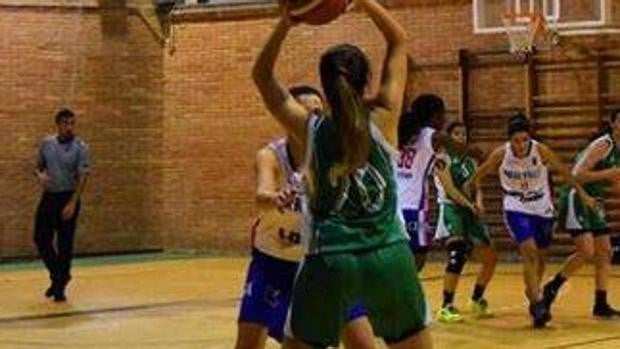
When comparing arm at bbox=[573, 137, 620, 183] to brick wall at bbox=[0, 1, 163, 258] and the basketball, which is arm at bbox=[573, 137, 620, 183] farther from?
brick wall at bbox=[0, 1, 163, 258]

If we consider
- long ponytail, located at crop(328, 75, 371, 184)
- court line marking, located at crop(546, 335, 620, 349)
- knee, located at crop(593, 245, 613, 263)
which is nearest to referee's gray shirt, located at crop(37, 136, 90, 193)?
knee, located at crop(593, 245, 613, 263)

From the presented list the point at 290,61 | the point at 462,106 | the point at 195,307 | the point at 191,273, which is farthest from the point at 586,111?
the point at 195,307

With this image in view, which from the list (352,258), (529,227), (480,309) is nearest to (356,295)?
(352,258)

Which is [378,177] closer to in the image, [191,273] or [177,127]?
[191,273]

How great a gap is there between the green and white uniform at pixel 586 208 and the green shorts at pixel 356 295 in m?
6.09

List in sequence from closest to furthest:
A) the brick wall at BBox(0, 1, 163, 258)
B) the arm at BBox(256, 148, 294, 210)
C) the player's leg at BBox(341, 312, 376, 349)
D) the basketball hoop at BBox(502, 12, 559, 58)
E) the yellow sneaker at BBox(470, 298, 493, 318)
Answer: the player's leg at BBox(341, 312, 376, 349), the arm at BBox(256, 148, 294, 210), the yellow sneaker at BBox(470, 298, 493, 318), the basketball hoop at BBox(502, 12, 559, 58), the brick wall at BBox(0, 1, 163, 258)

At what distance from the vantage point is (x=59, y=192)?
12711 millimetres

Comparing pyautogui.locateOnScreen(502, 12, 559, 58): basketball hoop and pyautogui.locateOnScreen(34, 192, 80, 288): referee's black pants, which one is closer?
pyautogui.locateOnScreen(34, 192, 80, 288): referee's black pants

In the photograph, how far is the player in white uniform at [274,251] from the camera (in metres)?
5.57

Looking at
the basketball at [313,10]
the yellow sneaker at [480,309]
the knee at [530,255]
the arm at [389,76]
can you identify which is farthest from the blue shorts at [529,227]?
the basketball at [313,10]

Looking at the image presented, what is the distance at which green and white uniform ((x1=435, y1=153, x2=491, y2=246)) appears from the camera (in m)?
10.7

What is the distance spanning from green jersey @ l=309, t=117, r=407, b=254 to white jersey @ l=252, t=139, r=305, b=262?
107 centimetres

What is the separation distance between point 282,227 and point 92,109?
14239 millimetres

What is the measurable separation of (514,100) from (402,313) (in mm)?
13494
